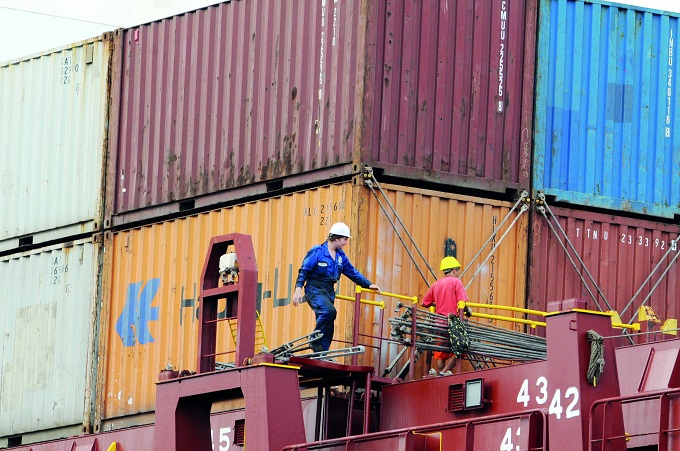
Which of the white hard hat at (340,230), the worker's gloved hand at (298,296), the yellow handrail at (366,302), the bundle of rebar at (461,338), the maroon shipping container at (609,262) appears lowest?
the bundle of rebar at (461,338)

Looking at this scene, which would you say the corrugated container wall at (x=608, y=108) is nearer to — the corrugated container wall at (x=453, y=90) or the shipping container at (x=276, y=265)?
the corrugated container wall at (x=453, y=90)

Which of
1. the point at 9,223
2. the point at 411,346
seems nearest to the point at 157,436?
the point at 411,346

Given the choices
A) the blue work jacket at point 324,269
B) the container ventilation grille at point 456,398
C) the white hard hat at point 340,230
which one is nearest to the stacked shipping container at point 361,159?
the blue work jacket at point 324,269

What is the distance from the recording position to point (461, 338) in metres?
18.0

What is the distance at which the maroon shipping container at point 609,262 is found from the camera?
21.1m

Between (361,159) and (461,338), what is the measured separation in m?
3.05

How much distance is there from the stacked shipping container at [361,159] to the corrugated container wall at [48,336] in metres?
0.07

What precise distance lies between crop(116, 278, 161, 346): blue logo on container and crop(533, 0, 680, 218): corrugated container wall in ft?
19.0

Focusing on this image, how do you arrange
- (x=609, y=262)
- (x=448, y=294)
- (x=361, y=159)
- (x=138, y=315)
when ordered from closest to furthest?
(x=448, y=294)
(x=361, y=159)
(x=609, y=262)
(x=138, y=315)

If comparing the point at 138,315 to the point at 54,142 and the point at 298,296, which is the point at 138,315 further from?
the point at 298,296

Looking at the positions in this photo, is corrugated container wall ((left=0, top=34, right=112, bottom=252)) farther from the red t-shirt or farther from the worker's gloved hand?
the red t-shirt

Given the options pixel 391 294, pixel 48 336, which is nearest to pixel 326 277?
pixel 391 294

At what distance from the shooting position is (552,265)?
21156mm

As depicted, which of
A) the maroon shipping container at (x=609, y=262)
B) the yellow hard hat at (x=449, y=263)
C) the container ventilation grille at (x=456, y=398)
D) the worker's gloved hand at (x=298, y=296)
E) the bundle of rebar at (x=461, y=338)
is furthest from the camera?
the maroon shipping container at (x=609, y=262)
